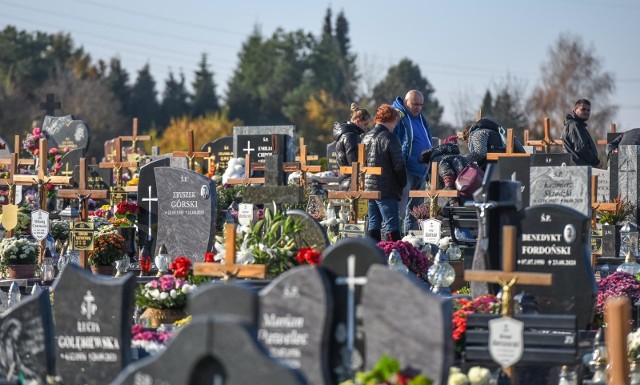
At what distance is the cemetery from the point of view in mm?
7664

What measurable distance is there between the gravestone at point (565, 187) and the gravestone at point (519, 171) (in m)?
0.18

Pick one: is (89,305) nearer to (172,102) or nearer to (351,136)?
(351,136)

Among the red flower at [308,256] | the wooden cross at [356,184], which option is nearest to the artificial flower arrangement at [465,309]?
the red flower at [308,256]

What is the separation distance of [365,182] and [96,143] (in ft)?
170

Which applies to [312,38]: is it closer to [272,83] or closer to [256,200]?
[272,83]

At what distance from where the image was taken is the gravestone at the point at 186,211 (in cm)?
1602

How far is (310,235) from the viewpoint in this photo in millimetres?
11695

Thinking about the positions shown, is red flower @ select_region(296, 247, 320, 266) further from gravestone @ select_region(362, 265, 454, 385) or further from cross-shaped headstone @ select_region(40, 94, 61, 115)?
cross-shaped headstone @ select_region(40, 94, 61, 115)

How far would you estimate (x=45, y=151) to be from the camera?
18.9 metres

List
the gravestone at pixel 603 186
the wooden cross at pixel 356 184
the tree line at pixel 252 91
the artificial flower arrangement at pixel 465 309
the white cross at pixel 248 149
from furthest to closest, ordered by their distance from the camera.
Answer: the tree line at pixel 252 91, the white cross at pixel 248 149, the gravestone at pixel 603 186, the wooden cross at pixel 356 184, the artificial flower arrangement at pixel 465 309

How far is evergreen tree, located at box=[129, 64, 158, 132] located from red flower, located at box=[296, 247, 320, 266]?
213 feet

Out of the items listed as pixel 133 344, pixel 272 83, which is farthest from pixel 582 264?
pixel 272 83

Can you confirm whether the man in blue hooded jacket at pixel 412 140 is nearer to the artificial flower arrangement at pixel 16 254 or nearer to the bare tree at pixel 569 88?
the artificial flower arrangement at pixel 16 254

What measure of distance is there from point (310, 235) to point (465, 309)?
166 centimetres
